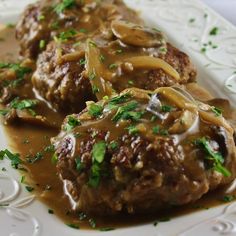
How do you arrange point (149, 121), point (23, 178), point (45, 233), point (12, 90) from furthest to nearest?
point (12, 90), point (23, 178), point (149, 121), point (45, 233)

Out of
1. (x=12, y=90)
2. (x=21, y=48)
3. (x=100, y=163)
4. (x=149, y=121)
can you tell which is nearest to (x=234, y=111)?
(x=149, y=121)

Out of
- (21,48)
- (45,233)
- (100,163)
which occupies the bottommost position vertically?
(21,48)

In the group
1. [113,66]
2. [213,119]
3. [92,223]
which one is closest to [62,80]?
[113,66]

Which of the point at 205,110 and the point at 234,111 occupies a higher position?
the point at 205,110

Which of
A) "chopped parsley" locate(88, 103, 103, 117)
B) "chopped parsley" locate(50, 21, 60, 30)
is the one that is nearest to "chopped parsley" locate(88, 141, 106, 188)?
"chopped parsley" locate(88, 103, 103, 117)

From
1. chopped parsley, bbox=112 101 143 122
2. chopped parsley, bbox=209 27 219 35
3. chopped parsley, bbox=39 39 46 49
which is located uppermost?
chopped parsley, bbox=112 101 143 122

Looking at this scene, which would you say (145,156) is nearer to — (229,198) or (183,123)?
(183,123)

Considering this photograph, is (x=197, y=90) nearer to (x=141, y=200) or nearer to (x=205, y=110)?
(x=205, y=110)

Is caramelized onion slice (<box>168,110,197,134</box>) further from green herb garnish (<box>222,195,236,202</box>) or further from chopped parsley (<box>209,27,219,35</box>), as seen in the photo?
chopped parsley (<box>209,27,219,35</box>)
